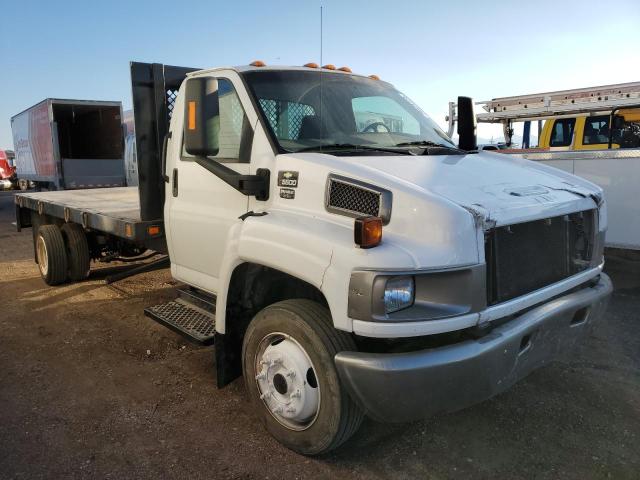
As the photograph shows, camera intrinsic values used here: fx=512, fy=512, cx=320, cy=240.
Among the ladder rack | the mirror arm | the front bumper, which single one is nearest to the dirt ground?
the front bumper

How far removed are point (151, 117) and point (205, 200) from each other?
3.77ft

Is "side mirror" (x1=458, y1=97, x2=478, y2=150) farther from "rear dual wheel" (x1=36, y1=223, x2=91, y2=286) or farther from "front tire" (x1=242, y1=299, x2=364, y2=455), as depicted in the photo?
"rear dual wheel" (x1=36, y1=223, x2=91, y2=286)

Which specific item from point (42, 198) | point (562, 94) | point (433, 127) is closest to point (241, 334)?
point (433, 127)

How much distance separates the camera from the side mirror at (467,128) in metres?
4.04

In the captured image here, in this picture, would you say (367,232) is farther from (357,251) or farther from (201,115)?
(201,115)

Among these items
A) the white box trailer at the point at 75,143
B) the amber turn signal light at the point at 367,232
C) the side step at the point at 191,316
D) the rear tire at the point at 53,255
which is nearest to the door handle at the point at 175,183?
the side step at the point at 191,316

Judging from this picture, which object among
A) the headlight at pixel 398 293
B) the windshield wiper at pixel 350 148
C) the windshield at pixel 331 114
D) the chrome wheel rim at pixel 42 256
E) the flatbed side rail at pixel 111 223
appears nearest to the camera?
the headlight at pixel 398 293

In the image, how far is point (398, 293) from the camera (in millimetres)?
2355

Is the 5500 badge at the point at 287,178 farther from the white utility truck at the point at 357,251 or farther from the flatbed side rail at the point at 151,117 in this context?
the flatbed side rail at the point at 151,117

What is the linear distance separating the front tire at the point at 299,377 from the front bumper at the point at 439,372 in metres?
0.15

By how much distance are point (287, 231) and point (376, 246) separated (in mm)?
555

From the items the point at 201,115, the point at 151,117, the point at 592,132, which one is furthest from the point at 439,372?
the point at 592,132

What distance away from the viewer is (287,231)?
2.73 meters

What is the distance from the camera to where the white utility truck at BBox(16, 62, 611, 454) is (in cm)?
238
